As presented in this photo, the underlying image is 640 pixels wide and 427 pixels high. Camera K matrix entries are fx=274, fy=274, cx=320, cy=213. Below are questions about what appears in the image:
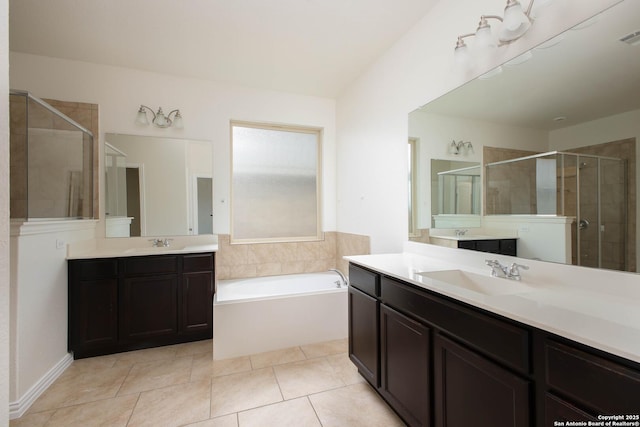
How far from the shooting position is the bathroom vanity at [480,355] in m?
0.77

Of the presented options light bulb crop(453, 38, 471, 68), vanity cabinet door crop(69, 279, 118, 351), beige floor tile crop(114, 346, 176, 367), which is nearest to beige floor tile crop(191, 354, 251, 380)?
beige floor tile crop(114, 346, 176, 367)

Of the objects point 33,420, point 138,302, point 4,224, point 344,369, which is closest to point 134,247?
point 138,302

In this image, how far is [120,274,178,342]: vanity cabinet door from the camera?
8.22 ft

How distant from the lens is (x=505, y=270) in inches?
58.1

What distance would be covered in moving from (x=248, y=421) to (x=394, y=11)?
118 inches

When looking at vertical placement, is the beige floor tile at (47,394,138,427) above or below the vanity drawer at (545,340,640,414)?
below

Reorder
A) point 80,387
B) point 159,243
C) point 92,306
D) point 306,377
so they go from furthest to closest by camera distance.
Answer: point 159,243, point 92,306, point 306,377, point 80,387

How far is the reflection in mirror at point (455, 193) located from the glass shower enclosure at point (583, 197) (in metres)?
0.25

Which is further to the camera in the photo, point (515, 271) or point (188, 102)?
point (188, 102)

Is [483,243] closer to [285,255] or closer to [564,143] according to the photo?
[564,143]

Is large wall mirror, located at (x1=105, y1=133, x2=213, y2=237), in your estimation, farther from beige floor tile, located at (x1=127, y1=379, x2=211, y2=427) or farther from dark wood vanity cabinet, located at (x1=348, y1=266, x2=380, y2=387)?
dark wood vanity cabinet, located at (x1=348, y1=266, x2=380, y2=387)

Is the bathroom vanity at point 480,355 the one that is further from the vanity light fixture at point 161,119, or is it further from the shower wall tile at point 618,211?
the vanity light fixture at point 161,119

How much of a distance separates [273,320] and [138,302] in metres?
1.26

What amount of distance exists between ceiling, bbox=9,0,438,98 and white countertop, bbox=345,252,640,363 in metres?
1.98
